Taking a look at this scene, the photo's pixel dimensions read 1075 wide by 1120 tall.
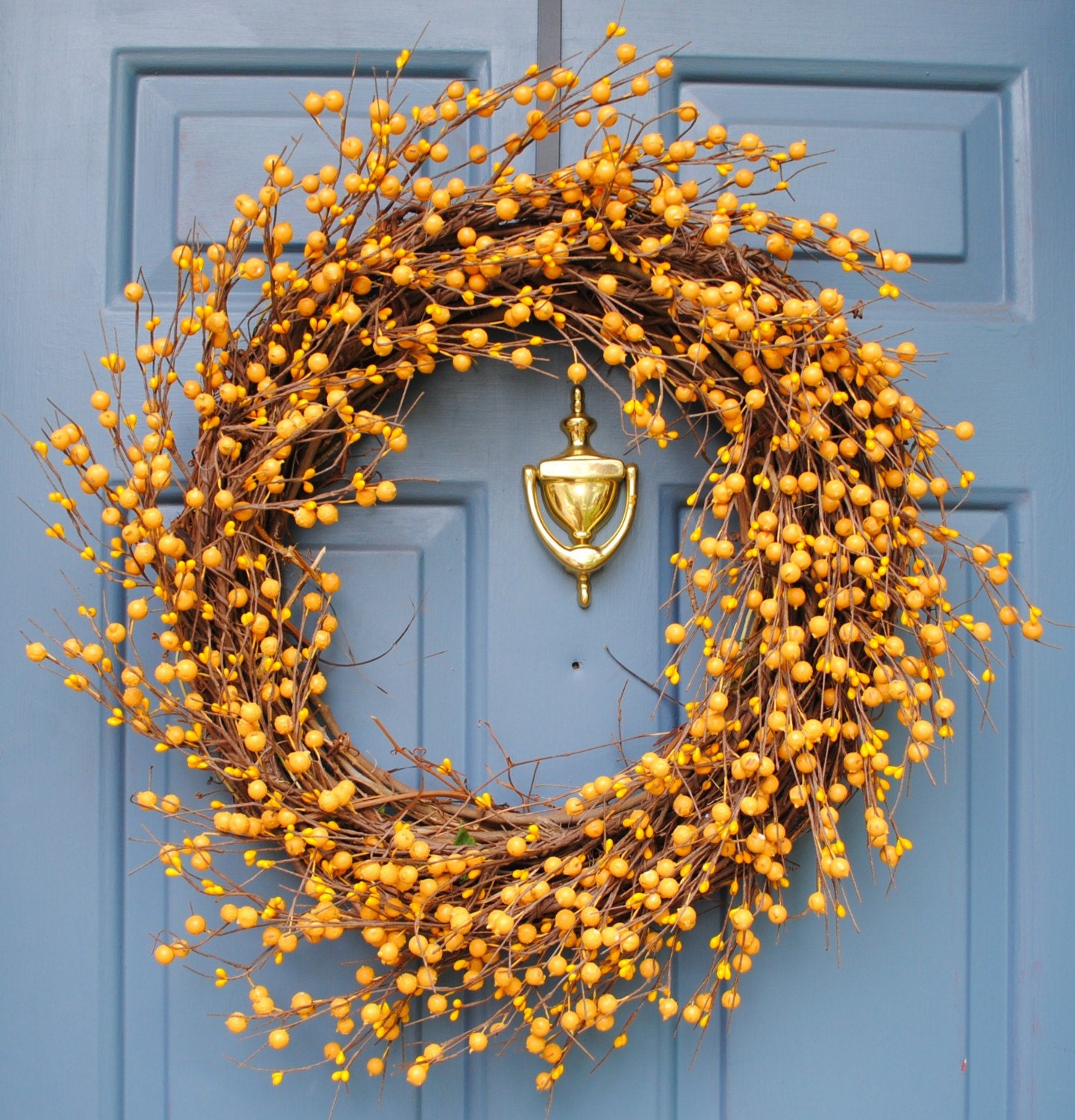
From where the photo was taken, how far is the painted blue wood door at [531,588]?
94cm

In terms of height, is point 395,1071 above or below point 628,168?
below

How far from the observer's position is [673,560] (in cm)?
85

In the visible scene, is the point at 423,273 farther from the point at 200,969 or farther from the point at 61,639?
the point at 200,969

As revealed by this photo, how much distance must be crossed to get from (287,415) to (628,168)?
373 millimetres

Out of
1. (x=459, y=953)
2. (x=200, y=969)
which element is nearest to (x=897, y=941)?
(x=459, y=953)

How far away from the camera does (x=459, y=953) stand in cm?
84

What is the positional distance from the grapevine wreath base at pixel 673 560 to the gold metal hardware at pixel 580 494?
92 mm

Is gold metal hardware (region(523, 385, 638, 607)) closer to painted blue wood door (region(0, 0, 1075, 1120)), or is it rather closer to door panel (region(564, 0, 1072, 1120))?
painted blue wood door (region(0, 0, 1075, 1120))

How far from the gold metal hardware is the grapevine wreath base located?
9cm

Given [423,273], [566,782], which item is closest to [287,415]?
[423,273]

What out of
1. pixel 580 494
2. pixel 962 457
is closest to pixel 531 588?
pixel 580 494

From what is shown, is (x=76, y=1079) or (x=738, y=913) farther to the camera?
(x=76, y=1079)

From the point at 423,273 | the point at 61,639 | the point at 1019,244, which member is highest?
the point at 1019,244

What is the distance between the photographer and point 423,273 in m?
0.80
